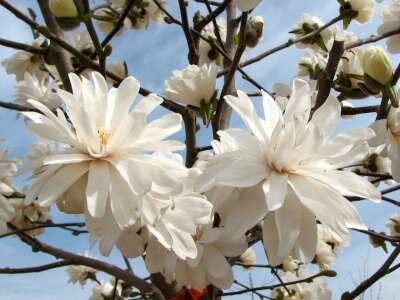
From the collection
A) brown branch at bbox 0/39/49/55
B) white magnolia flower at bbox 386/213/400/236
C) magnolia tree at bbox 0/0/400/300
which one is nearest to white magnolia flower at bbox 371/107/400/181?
magnolia tree at bbox 0/0/400/300

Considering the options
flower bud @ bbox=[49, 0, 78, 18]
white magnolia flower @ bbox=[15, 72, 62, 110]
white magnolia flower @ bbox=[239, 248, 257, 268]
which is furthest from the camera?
white magnolia flower @ bbox=[239, 248, 257, 268]

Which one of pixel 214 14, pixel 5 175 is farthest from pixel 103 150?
pixel 214 14

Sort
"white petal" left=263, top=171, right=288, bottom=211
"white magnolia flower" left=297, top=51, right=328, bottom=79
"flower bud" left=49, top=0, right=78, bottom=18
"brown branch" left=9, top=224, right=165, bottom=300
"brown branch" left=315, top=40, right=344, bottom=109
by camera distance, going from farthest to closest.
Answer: "white magnolia flower" left=297, top=51, right=328, bottom=79, "brown branch" left=9, top=224, right=165, bottom=300, "flower bud" left=49, top=0, right=78, bottom=18, "brown branch" left=315, top=40, right=344, bottom=109, "white petal" left=263, top=171, right=288, bottom=211

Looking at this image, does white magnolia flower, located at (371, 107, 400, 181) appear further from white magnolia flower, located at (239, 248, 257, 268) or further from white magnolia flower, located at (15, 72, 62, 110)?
white magnolia flower, located at (239, 248, 257, 268)

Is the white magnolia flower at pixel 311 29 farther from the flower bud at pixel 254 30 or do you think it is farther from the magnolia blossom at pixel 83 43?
the magnolia blossom at pixel 83 43

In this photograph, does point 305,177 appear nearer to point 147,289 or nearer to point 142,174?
point 142,174

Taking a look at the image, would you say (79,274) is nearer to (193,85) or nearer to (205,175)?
(193,85)

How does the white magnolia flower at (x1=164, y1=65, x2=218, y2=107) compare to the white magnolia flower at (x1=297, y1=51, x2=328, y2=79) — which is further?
the white magnolia flower at (x1=297, y1=51, x2=328, y2=79)

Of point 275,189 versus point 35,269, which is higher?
point 275,189
